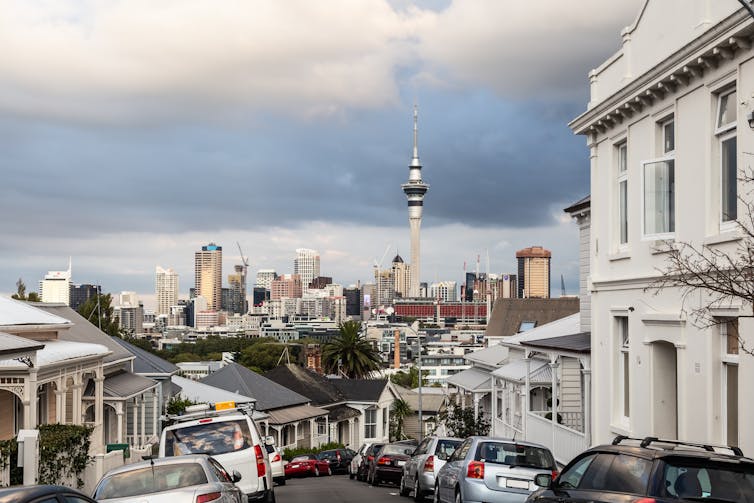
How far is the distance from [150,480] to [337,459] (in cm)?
3855

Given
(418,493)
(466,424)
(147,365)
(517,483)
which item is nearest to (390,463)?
(418,493)

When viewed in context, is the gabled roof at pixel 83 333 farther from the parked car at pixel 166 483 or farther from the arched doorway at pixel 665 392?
the parked car at pixel 166 483

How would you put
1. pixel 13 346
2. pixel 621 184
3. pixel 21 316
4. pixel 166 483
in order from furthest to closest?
pixel 21 316
pixel 621 184
pixel 13 346
pixel 166 483

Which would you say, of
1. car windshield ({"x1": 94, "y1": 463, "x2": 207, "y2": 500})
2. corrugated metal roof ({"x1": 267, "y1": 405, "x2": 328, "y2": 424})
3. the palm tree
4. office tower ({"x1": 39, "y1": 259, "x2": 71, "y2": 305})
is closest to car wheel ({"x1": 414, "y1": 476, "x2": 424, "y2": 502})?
car windshield ({"x1": 94, "y1": 463, "x2": 207, "y2": 500})

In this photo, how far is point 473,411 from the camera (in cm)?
4431

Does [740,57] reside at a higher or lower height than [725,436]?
higher

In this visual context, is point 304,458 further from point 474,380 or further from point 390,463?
point 390,463

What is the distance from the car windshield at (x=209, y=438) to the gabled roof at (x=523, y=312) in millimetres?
63722

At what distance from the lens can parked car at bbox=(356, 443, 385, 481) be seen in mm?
36406

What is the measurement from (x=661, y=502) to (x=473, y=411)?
1381 inches

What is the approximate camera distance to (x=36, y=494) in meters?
9.05

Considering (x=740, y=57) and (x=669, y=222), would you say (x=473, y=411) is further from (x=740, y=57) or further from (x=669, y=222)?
(x=740, y=57)

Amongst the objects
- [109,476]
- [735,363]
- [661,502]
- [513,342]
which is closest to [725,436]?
[735,363]

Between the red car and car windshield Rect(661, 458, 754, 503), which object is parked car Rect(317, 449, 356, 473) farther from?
car windshield Rect(661, 458, 754, 503)
